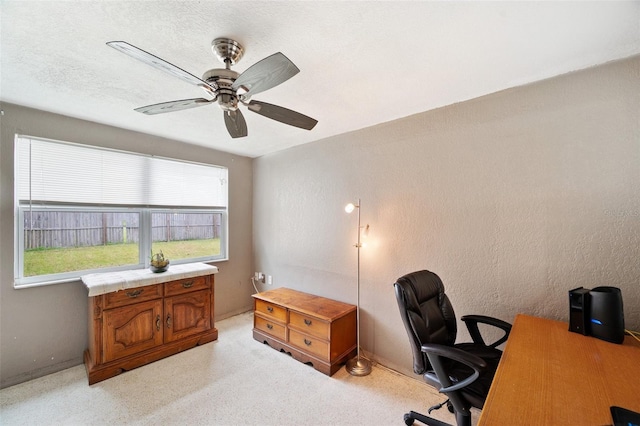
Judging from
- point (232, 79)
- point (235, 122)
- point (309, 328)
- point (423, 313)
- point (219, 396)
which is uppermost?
point (232, 79)

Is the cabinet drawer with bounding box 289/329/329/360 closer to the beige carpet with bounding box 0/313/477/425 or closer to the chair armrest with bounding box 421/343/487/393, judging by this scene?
the beige carpet with bounding box 0/313/477/425

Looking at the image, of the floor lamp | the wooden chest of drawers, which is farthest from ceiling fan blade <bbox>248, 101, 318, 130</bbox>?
the wooden chest of drawers

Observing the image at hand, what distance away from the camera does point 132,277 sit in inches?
97.3

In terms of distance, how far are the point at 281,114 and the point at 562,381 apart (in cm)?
191

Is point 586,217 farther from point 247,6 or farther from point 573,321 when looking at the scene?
point 247,6

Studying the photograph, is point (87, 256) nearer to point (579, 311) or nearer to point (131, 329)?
point (131, 329)

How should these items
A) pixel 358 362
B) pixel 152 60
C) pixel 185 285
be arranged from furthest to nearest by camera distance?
pixel 185 285, pixel 358 362, pixel 152 60

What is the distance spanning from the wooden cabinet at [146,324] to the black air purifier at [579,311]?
3150 millimetres

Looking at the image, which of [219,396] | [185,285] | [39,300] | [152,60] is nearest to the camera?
[152,60]

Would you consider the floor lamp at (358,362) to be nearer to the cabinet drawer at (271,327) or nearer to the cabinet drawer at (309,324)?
the cabinet drawer at (309,324)

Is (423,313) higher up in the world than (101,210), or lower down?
lower down

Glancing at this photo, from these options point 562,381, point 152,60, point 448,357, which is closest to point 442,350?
point 448,357

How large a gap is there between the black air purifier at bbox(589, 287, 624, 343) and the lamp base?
5.49 ft

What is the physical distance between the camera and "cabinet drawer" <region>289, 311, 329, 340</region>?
2383mm
